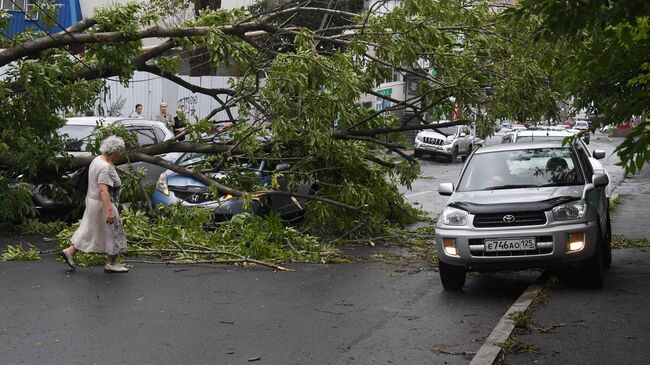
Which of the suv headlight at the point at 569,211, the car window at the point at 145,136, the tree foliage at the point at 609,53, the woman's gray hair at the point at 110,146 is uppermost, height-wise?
the tree foliage at the point at 609,53

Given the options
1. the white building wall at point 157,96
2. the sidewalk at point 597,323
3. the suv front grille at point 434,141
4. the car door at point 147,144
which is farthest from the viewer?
the suv front grille at point 434,141

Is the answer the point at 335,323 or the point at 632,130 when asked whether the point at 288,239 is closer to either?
the point at 335,323

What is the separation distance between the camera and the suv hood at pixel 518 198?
31.3 feet

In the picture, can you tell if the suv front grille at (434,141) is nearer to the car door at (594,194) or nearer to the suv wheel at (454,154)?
the suv wheel at (454,154)

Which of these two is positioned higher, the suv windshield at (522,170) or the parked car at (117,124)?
the suv windshield at (522,170)

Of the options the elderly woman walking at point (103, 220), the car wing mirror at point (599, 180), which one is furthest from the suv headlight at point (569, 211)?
the elderly woman walking at point (103, 220)

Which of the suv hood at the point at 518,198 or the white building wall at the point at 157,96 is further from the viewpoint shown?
the white building wall at the point at 157,96

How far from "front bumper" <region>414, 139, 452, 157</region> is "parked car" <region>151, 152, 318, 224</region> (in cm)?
2398

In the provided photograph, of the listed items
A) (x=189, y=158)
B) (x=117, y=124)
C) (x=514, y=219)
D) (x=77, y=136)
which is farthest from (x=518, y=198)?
(x=77, y=136)

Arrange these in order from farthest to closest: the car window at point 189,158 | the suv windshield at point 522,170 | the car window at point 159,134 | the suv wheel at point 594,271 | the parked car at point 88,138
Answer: the car window at point 159,134, the car window at point 189,158, the parked car at point 88,138, the suv windshield at point 522,170, the suv wheel at point 594,271

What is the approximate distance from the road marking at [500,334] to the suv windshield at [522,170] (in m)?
1.46

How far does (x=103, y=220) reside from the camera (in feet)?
35.1

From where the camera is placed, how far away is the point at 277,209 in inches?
580

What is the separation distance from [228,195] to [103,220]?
315 centimetres
